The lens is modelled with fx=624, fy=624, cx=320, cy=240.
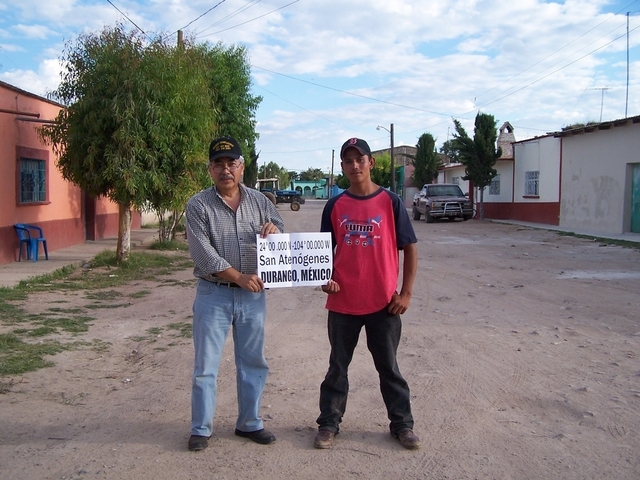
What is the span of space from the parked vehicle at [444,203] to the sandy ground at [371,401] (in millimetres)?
20414

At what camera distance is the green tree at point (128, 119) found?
11734 mm

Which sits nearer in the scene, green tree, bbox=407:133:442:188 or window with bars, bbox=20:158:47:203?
window with bars, bbox=20:158:47:203

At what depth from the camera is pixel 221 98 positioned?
20.7 m

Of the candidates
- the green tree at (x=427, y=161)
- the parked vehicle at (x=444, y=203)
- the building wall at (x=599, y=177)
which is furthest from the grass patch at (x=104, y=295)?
the green tree at (x=427, y=161)

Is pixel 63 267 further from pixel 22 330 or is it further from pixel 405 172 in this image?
pixel 405 172

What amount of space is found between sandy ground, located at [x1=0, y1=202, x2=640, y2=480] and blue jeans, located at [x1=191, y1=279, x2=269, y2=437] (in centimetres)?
23

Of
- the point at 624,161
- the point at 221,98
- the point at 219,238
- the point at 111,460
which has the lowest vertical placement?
the point at 111,460

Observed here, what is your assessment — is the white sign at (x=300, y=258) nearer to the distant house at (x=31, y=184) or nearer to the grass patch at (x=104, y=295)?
the grass patch at (x=104, y=295)

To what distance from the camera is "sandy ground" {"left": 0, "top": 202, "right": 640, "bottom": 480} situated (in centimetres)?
382

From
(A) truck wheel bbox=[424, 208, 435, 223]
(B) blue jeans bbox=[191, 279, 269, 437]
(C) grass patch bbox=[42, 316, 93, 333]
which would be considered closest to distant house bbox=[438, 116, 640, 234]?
(A) truck wheel bbox=[424, 208, 435, 223]

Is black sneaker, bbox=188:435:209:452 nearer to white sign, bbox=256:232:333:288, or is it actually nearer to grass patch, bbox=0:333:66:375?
white sign, bbox=256:232:333:288

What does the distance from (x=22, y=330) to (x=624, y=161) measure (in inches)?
773

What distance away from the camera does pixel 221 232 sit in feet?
13.2

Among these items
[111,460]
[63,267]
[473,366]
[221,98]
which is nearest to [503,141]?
[221,98]
